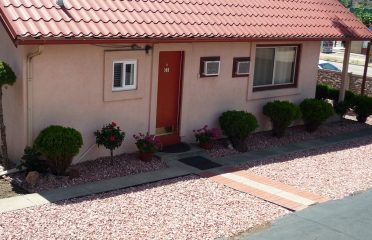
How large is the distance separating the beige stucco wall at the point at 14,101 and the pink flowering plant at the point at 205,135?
3.94 meters

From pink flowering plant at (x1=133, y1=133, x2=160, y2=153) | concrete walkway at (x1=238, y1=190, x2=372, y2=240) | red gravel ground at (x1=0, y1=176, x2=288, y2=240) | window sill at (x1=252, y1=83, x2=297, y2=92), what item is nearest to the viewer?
red gravel ground at (x1=0, y1=176, x2=288, y2=240)

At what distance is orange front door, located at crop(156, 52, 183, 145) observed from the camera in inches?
455

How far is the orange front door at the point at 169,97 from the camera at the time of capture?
37.9 ft

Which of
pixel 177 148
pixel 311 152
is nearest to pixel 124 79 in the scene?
pixel 177 148

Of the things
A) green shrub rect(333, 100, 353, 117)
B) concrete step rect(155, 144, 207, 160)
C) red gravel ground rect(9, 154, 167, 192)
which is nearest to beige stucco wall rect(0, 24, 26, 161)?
red gravel ground rect(9, 154, 167, 192)

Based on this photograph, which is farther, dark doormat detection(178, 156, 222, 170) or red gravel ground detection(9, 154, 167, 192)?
dark doormat detection(178, 156, 222, 170)

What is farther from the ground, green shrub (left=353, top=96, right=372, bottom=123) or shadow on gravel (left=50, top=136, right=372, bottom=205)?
green shrub (left=353, top=96, right=372, bottom=123)

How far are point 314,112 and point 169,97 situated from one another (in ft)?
14.5

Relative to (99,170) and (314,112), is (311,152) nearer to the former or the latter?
(314,112)

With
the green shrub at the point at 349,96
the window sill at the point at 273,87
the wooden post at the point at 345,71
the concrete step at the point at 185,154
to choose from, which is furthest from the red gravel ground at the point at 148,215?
the green shrub at the point at 349,96

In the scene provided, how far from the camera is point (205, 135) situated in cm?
1190

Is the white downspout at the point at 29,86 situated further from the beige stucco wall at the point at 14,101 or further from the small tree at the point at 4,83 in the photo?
the small tree at the point at 4,83

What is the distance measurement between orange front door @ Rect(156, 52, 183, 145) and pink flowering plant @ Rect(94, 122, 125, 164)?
159 cm

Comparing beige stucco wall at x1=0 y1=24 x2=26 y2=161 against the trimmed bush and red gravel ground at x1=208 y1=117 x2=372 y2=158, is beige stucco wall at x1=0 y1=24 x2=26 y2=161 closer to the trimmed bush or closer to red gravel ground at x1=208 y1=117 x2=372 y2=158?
red gravel ground at x1=208 y1=117 x2=372 y2=158
